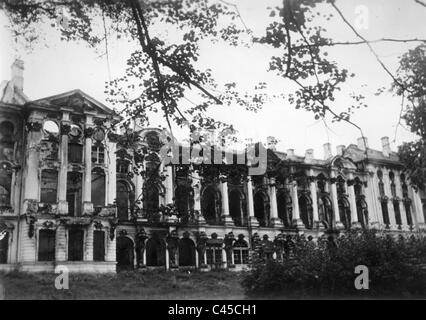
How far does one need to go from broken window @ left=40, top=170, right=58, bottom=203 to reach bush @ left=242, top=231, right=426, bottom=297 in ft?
43.6

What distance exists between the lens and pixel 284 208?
31.3 metres

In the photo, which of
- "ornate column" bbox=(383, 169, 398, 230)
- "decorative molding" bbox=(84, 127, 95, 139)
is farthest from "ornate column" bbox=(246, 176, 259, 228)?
"decorative molding" bbox=(84, 127, 95, 139)

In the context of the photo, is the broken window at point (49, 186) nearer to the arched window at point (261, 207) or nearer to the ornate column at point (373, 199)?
the arched window at point (261, 207)

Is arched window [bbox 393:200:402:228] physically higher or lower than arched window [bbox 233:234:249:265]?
higher

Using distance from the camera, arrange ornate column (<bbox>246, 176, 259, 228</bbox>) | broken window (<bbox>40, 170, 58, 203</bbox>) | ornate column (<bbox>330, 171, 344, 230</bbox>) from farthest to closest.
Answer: ornate column (<bbox>330, 171, 344, 230</bbox>) → ornate column (<bbox>246, 176, 259, 228</bbox>) → broken window (<bbox>40, 170, 58, 203</bbox>)

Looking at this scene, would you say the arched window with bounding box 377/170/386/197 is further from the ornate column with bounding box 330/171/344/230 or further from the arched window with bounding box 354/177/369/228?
the ornate column with bounding box 330/171/344/230

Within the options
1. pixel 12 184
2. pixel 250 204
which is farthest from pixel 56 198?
pixel 250 204

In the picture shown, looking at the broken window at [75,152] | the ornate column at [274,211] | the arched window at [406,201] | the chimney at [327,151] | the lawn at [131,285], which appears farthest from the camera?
the arched window at [406,201]

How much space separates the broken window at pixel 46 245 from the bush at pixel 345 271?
40.2ft

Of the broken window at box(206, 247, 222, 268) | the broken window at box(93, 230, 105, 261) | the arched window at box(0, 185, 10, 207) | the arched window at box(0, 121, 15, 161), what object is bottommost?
the broken window at box(206, 247, 222, 268)

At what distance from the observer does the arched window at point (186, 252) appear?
1037 inches

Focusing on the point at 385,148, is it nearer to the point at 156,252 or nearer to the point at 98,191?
the point at 156,252

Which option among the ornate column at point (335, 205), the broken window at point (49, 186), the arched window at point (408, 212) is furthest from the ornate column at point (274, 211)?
the broken window at point (49, 186)

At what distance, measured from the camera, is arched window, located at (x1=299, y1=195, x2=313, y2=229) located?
104 ft
